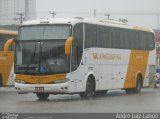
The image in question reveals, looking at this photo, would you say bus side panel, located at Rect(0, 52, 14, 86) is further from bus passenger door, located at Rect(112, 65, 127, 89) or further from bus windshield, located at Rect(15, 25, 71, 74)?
bus windshield, located at Rect(15, 25, 71, 74)

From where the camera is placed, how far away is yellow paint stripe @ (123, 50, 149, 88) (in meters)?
28.1

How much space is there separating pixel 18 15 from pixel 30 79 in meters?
54.1

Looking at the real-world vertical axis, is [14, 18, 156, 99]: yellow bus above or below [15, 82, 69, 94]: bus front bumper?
above

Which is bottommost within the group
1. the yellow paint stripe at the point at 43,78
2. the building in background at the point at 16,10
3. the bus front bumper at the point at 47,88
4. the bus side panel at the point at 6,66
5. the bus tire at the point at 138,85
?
the building in background at the point at 16,10

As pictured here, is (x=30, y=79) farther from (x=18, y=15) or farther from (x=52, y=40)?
(x=18, y=15)

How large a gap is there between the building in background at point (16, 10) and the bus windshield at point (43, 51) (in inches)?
1365

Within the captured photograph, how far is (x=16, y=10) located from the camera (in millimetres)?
70250

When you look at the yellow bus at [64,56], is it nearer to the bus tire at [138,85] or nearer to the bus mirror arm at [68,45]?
the bus mirror arm at [68,45]

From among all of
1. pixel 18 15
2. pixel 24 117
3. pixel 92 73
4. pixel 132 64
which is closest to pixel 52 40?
pixel 92 73

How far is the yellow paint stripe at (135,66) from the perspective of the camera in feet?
92.3

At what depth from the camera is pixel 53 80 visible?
21891 millimetres

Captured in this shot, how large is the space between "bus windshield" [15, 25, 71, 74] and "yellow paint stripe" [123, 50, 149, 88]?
21.1 ft

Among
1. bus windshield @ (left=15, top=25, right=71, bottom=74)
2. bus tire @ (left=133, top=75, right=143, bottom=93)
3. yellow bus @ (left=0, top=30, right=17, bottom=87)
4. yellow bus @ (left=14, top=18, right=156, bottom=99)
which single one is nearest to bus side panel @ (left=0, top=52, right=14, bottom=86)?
yellow bus @ (left=0, top=30, right=17, bottom=87)

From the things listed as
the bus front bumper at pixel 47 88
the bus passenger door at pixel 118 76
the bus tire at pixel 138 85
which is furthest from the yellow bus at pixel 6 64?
the bus front bumper at pixel 47 88
